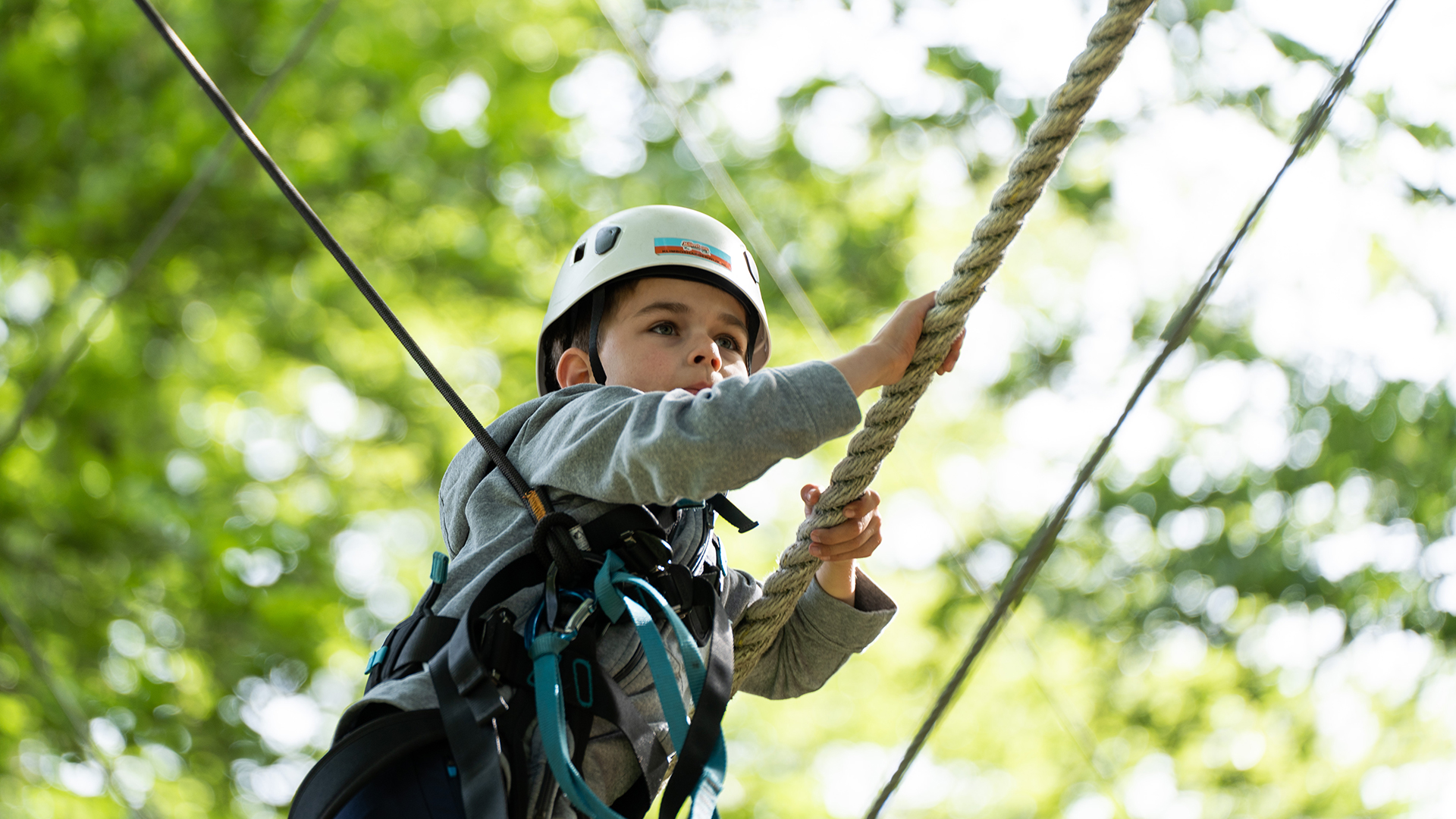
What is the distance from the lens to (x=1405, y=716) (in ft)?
18.1

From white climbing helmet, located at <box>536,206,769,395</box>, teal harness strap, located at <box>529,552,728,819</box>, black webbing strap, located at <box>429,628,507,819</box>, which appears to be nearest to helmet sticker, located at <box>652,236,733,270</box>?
white climbing helmet, located at <box>536,206,769,395</box>

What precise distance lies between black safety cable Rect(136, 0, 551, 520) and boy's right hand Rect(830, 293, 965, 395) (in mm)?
303

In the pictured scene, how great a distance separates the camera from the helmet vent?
130 cm

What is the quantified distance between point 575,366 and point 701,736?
0.47m

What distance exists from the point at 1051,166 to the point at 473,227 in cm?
427

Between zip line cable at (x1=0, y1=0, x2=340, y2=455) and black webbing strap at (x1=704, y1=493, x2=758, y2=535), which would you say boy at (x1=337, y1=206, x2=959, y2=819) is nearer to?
black webbing strap at (x1=704, y1=493, x2=758, y2=535)

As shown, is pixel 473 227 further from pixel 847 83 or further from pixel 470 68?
→ pixel 847 83

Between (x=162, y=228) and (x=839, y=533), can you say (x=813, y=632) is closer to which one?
(x=839, y=533)

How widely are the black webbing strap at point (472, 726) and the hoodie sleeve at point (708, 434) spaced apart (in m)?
0.18

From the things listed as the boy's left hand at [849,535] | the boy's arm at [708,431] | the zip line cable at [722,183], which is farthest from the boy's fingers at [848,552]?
the zip line cable at [722,183]

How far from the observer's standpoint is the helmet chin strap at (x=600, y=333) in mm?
1238

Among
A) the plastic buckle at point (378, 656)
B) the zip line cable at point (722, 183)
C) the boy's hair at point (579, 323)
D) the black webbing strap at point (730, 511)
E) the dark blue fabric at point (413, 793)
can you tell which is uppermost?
the zip line cable at point (722, 183)

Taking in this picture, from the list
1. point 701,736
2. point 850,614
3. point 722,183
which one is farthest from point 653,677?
→ point 722,183

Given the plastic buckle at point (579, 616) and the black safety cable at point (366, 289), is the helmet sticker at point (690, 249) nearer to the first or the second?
the black safety cable at point (366, 289)
